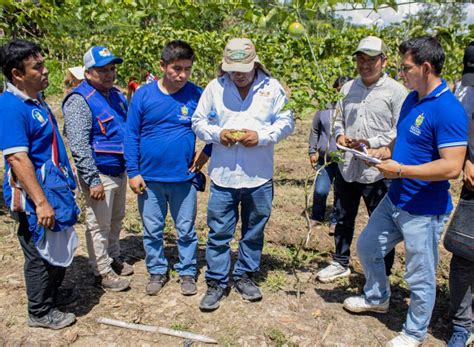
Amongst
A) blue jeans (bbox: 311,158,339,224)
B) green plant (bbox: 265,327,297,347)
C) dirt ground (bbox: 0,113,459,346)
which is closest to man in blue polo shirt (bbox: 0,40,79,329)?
dirt ground (bbox: 0,113,459,346)

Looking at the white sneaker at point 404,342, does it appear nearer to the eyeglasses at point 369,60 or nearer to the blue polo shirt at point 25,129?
the eyeglasses at point 369,60

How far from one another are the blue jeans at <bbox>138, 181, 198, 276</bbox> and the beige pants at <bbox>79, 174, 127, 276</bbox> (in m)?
0.22

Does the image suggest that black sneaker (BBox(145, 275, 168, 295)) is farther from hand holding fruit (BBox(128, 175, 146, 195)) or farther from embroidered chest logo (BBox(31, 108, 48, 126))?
embroidered chest logo (BBox(31, 108, 48, 126))

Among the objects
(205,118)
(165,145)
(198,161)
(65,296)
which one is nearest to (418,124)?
(205,118)

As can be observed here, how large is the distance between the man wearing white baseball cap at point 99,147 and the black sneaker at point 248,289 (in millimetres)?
874

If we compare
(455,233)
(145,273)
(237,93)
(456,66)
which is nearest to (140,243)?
(145,273)

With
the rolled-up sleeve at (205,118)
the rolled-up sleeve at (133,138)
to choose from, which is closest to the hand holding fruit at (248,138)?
the rolled-up sleeve at (205,118)

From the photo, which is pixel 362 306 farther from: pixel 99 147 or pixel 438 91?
pixel 99 147

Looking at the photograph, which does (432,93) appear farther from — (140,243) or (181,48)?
(140,243)

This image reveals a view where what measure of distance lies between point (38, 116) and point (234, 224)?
1479 mm

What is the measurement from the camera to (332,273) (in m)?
3.80

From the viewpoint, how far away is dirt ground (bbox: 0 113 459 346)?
9.95 ft

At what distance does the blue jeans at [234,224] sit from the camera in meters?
3.23

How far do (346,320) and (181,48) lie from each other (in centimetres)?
218
